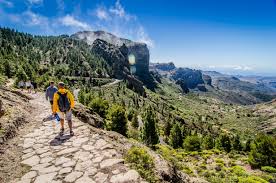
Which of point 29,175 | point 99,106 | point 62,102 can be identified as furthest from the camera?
point 99,106

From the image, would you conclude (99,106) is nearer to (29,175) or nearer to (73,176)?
(29,175)

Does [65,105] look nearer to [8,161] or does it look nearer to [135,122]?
[8,161]

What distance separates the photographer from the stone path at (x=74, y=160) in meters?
8.06

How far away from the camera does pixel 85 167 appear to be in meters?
8.80

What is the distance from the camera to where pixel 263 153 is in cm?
4441

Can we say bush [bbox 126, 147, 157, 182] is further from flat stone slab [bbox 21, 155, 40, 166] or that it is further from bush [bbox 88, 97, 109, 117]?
bush [bbox 88, 97, 109, 117]

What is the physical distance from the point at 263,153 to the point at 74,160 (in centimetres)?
4468

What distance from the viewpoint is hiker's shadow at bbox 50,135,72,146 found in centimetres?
1173

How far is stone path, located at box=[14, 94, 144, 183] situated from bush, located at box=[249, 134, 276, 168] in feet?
120

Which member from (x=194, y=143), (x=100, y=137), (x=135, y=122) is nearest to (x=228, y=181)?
(x=100, y=137)

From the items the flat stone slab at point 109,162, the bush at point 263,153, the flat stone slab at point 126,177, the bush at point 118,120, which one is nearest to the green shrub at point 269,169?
the bush at point 263,153

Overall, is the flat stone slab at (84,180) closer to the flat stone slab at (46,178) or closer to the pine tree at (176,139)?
the flat stone slab at (46,178)

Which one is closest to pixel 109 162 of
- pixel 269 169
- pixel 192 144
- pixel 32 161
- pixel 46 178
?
pixel 46 178

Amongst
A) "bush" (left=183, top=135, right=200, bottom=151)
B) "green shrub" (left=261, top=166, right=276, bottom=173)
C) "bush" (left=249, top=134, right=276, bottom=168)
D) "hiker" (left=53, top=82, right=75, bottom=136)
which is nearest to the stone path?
"hiker" (left=53, top=82, right=75, bottom=136)
